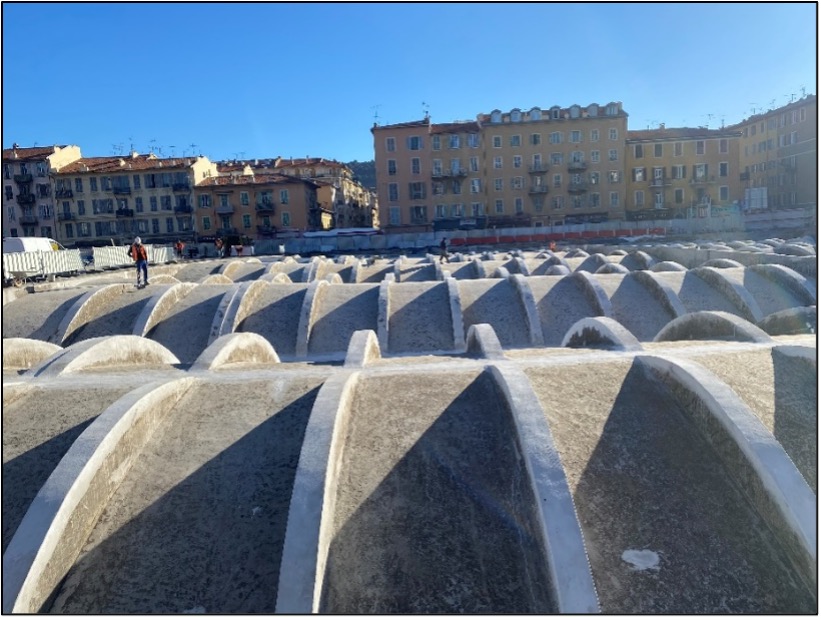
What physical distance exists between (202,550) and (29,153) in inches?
3239

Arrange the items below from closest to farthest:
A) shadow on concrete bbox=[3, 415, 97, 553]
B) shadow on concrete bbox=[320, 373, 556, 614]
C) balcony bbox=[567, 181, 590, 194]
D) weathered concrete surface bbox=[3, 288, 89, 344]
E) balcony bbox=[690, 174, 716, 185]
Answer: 1. shadow on concrete bbox=[320, 373, 556, 614]
2. shadow on concrete bbox=[3, 415, 97, 553]
3. weathered concrete surface bbox=[3, 288, 89, 344]
4. balcony bbox=[567, 181, 590, 194]
5. balcony bbox=[690, 174, 716, 185]

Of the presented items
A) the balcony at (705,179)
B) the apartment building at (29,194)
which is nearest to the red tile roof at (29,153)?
the apartment building at (29,194)

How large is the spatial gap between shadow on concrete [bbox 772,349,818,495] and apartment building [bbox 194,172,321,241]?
65.8 meters

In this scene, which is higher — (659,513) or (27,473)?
(27,473)

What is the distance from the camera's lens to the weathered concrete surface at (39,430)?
5.68m

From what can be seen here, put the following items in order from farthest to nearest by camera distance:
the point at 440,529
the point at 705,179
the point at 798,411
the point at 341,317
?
the point at 705,179 → the point at 341,317 → the point at 798,411 → the point at 440,529

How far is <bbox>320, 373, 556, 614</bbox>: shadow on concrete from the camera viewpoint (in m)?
4.71

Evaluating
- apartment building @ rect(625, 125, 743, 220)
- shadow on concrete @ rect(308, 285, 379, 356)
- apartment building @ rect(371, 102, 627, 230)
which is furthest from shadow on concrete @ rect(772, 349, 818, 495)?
apartment building @ rect(625, 125, 743, 220)

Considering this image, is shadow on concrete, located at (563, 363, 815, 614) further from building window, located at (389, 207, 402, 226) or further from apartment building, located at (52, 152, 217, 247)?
apartment building, located at (52, 152, 217, 247)

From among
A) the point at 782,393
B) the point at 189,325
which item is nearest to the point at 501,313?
the point at 189,325

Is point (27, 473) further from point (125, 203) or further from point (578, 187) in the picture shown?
point (125, 203)

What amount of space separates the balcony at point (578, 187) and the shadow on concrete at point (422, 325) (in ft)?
182

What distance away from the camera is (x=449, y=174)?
68625mm

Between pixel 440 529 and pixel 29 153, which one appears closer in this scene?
pixel 440 529
